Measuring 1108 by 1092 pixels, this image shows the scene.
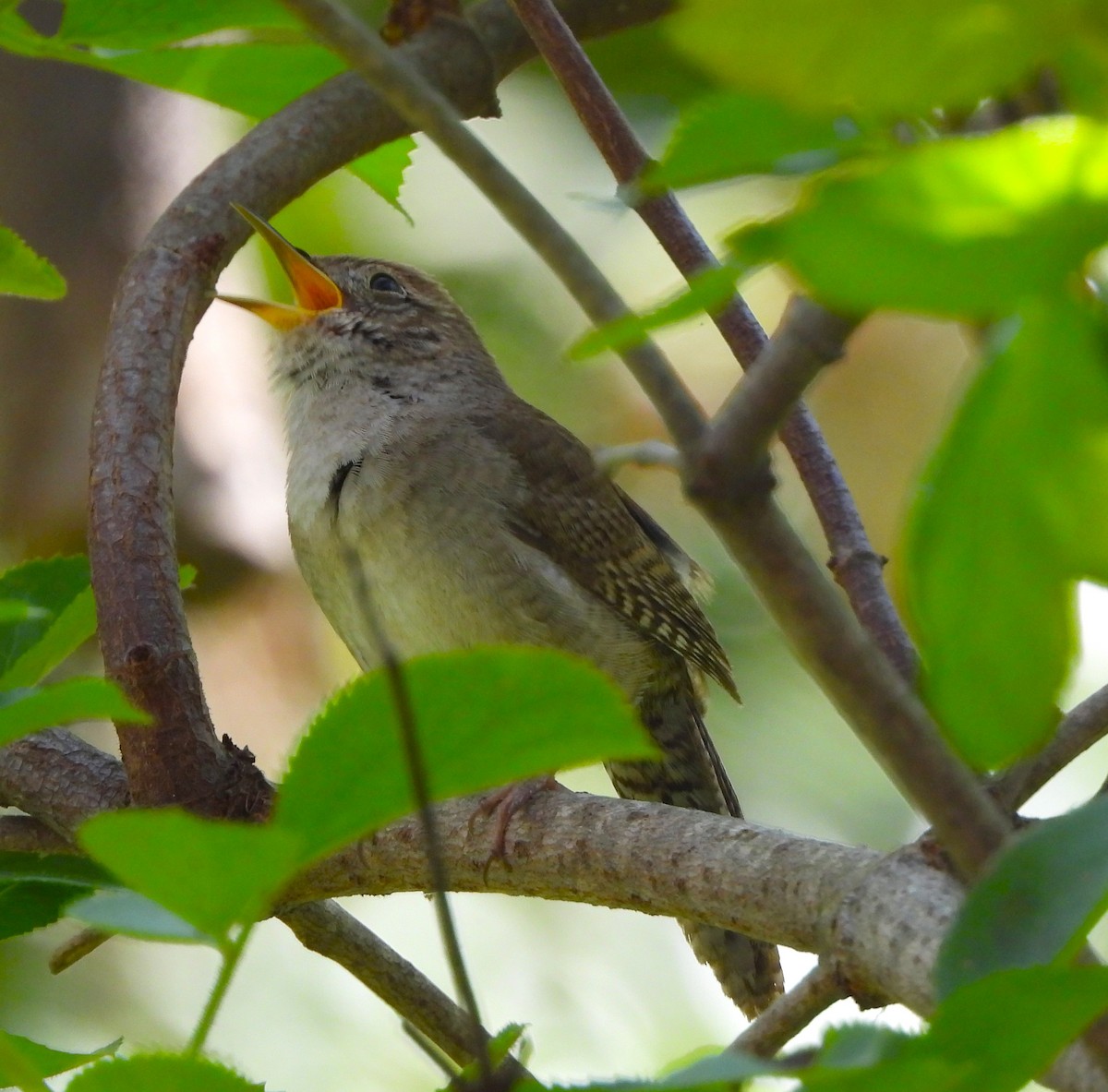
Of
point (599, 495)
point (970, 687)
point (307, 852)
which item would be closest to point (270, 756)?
point (599, 495)

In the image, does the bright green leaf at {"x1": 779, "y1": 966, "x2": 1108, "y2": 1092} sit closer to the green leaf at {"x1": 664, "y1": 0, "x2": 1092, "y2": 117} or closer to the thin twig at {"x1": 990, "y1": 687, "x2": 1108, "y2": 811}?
the green leaf at {"x1": 664, "y1": 0, "x2": 1092, "y2": 117}

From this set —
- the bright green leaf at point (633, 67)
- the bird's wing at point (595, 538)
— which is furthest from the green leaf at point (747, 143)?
the bright green leaf at point (633, 67)

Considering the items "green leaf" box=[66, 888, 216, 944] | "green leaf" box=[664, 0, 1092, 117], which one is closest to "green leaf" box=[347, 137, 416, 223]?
"green leaf" box=[66, 888, 216, 944]

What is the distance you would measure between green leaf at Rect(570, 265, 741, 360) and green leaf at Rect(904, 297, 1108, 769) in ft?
0.42

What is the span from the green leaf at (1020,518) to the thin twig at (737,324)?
4.77ft

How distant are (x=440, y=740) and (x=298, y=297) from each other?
3747mm

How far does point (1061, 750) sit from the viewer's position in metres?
1.76

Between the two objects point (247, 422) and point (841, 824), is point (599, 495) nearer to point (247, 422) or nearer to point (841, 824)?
point (247, 422)

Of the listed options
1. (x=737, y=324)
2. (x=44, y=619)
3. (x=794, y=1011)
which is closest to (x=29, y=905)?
(x=44, y=619)

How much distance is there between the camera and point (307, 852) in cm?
85

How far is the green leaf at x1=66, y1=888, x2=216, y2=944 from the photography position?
865mm

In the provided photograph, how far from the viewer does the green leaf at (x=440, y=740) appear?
83 centimetres

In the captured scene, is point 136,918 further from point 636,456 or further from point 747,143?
point 747,143

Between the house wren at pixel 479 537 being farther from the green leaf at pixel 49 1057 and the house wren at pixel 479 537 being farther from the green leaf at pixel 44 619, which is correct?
the green leaf at pixel 49 1057
